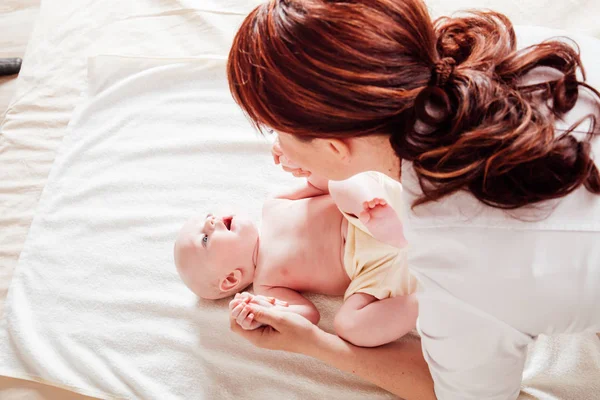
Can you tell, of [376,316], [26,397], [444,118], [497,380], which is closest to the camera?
[444,118]

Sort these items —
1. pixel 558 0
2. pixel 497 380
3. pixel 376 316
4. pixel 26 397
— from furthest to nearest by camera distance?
pixel 558 0, pixel 26 397, pixel 376 316, pixel 497 380

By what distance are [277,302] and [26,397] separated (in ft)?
2.07

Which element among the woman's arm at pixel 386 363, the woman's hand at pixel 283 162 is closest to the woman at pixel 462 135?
the woman's arm at pixel 386 363

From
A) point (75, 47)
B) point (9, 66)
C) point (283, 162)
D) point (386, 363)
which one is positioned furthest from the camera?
point (9, 66)

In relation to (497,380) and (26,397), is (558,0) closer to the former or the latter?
(497,380)

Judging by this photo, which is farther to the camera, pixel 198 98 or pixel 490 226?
pixel 198 98

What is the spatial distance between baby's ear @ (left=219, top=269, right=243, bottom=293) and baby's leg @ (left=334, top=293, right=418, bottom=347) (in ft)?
0.93

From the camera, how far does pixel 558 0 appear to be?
6.06 ft

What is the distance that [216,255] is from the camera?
1466 millimetres

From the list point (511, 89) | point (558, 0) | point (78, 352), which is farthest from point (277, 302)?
point (558, 0)

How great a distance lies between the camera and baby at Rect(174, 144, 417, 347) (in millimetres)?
1343

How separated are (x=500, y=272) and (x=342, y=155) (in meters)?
0.30

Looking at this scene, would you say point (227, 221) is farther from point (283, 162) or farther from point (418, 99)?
point (418, 99)

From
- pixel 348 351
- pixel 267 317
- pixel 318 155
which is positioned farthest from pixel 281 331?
pixel 318 155
